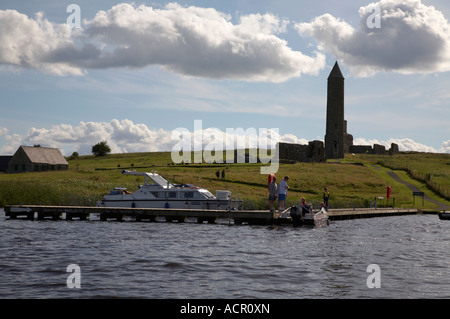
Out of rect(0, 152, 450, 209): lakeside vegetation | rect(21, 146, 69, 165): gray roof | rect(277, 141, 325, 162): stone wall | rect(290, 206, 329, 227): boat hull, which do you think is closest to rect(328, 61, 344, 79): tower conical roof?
rect(277, 141, 325, 162): stone wall

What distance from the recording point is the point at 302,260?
20.8 metres

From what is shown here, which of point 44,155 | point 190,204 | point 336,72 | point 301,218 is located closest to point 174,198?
point 190,204

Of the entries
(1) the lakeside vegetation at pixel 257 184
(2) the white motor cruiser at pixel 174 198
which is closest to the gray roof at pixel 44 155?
(1) the lakeside vegetation at pixel 257 184

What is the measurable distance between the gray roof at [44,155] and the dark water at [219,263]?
2752 inches

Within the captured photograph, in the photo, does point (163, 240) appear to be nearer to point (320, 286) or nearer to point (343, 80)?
point (320, 286)

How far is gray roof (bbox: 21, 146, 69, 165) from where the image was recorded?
97.8 meters

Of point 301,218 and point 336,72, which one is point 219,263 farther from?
point 336,72

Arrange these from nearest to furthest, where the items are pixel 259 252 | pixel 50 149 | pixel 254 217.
Result: pixel 259 252
pixel 254 217
pixel 50 149

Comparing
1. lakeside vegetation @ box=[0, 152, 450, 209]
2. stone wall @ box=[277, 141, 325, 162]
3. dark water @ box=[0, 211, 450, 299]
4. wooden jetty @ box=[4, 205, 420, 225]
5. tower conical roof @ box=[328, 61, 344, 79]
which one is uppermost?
tower conical roof @ box=[328, 61, 344, 79]

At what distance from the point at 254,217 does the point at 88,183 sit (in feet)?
104

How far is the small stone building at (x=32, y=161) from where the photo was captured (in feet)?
317

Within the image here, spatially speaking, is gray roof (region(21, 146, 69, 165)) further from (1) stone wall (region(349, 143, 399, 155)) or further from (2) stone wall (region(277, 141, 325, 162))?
(1) stone wall (region(349, 143, 399, 155))

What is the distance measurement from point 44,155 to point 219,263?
89227mm

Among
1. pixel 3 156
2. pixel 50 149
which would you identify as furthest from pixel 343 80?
pixel 3 156
